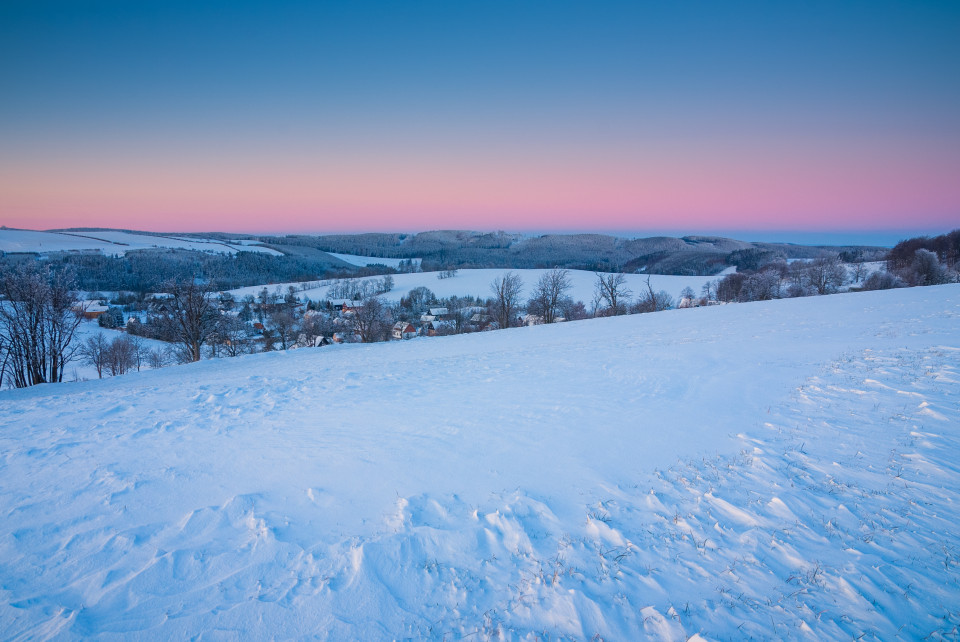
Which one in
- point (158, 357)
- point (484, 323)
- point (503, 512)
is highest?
point (503, 512)

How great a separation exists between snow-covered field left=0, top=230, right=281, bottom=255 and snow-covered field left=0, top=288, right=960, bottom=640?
155490 millimetres

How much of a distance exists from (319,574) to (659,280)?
96.4 m

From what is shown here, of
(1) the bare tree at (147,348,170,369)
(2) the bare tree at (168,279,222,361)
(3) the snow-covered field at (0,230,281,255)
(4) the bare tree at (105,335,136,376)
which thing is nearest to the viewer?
(2) the bare tree at (168,279,222,361)

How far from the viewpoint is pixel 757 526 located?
4.38 meters

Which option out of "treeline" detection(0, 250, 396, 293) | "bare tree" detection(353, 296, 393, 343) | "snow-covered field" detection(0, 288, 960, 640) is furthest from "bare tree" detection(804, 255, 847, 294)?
"treeline" detection(0, 250, 396, 293)

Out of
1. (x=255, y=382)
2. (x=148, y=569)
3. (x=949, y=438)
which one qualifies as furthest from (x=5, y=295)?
(x=949, y=438)

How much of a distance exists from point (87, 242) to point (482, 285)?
16546 centimetres

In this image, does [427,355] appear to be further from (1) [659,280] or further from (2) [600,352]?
(1) [659,280]

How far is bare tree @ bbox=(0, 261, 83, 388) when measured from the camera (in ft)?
60.9

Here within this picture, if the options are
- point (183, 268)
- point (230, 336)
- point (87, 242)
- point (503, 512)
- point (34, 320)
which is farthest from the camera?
point (87, 242)

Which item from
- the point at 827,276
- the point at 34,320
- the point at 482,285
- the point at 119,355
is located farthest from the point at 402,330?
the point at 827,276

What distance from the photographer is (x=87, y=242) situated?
15300cm

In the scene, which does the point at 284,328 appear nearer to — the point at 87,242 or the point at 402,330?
the point at 402,330

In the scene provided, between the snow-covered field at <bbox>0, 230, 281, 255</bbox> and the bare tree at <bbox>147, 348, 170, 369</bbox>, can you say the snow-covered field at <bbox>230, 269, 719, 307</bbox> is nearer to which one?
the bare tree at <bbox>147, 348, 170, 369</bbox>
